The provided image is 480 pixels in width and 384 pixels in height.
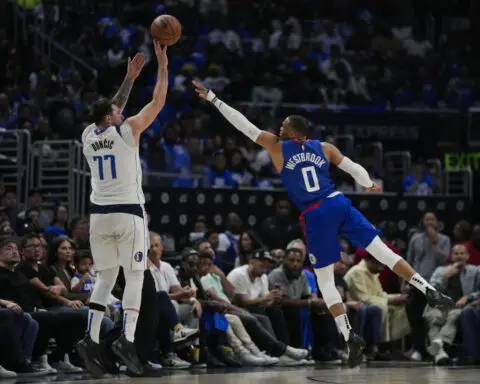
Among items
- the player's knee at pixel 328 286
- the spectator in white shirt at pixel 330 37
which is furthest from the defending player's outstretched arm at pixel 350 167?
the spectator in white shirt at pixel 330 37

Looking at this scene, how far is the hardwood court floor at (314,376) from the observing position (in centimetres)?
1002

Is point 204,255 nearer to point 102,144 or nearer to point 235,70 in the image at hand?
point 102,144

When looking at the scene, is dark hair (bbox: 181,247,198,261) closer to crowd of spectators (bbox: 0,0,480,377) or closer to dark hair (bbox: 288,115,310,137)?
crowd of spectators (bbox: 0,0,480,377)

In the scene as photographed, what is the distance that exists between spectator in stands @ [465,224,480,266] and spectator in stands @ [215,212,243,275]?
3264mm

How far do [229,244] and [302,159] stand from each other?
19.1 feet

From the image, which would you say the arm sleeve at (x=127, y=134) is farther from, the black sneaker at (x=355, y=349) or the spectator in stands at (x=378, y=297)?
the spectator in stands at (x=378, y=297)

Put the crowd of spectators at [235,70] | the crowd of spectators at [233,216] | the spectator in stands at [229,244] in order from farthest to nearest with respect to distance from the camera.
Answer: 1. the crowd of spectators at [235,70]
2. the spectator in stands at [229,244]
3. the crowd of spectators at [233,216]

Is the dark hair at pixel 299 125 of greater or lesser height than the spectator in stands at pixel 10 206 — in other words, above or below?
above

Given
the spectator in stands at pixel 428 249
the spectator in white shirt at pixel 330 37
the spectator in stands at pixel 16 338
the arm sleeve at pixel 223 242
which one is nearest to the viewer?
the spectator in stands at pixel 16 338

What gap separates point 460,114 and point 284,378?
13377 mm

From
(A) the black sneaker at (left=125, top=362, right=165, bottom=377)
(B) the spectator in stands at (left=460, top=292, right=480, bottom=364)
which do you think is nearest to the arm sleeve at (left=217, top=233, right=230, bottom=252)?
(B) the spectator in stands at (left=460, top=292, right=480, bottom=364)

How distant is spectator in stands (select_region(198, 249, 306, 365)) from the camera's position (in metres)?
13.2

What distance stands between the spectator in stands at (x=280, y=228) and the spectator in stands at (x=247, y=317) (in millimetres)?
3014

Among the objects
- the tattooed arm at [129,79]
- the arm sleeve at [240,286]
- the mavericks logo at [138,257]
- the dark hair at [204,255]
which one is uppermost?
the tattooed arm at [129,79]
